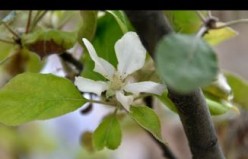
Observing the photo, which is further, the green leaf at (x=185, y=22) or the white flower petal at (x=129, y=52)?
the green leaf at (x=185, y=22)

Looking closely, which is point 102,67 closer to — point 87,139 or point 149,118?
point 149,118

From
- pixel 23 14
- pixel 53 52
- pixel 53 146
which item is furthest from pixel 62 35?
pixel 53 146

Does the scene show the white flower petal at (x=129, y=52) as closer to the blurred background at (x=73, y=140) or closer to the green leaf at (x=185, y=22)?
the green leaf at (x=185, y=22)

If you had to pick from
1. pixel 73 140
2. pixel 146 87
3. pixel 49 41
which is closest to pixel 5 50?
pixel 49 41

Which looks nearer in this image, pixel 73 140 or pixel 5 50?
pixel 5 50

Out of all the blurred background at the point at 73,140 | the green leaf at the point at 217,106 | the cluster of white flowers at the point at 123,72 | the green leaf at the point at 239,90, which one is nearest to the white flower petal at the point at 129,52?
the cluster of white flowers at the point at 123,72

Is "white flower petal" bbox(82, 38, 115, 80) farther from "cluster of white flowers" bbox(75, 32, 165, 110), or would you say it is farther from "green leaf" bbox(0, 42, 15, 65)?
"green leaf" bbox(0, 42, 15, 65)
